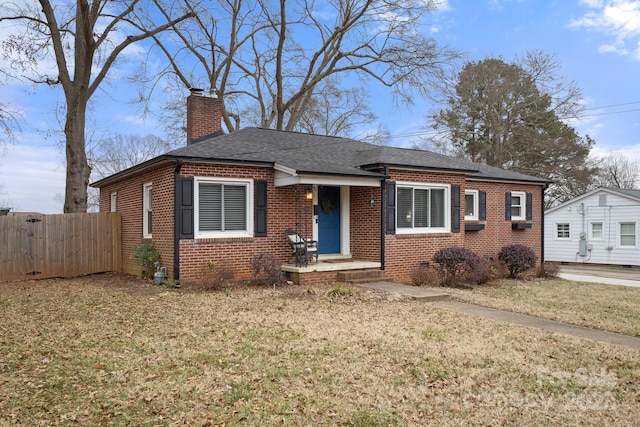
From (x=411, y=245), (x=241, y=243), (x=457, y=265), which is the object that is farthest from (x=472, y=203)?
(x=241, y=243)

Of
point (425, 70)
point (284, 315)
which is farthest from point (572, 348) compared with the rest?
point (425, 70)

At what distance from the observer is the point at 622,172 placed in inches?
1528

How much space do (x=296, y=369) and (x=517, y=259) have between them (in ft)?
38.1

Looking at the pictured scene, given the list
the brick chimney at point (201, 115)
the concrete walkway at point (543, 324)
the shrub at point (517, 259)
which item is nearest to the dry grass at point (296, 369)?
the concrete walkway at point (543, 324)

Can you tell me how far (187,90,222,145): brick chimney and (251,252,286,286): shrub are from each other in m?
5.91

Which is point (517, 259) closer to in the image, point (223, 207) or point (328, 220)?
point (328, 220)

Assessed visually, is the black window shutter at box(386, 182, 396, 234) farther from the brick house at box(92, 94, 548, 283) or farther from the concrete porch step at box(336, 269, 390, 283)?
the concrete porch step at box(336, 269, 390, 283)

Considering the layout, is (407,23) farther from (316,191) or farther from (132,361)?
(132,361)

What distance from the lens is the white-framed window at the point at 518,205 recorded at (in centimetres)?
1866

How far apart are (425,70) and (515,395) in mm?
22046

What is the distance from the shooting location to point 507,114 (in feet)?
103

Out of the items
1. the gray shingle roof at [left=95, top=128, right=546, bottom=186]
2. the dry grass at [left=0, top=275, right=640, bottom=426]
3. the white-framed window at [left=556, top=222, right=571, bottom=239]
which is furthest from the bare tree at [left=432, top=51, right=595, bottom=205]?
the dry grass at [left=0, top=275, right=640, bottom=426]

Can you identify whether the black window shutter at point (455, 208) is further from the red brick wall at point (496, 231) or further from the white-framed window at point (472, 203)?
the white-framed window at point (472, 203)

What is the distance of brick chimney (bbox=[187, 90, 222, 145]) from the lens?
15.4m
